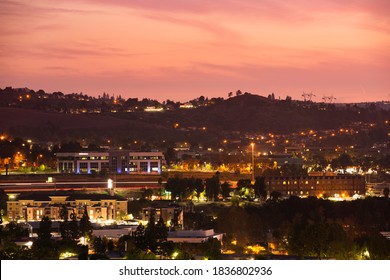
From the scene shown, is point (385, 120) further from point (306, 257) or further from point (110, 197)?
point (306, 257)

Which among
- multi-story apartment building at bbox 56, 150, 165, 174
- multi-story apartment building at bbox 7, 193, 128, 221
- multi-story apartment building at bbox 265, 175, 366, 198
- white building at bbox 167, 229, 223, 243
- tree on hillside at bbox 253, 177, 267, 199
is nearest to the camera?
white building at bbox 167, 229, 223, 243

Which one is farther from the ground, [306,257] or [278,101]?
[278,101]

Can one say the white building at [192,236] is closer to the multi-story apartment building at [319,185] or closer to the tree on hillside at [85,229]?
the tree on hillside at [85,229]

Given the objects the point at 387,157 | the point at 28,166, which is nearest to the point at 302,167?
the point at 387,157

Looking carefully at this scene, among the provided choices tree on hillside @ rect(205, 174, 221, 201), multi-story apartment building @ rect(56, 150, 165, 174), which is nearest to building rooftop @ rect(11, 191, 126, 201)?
tree on hillside @ rect(205, 174, 221, 201)

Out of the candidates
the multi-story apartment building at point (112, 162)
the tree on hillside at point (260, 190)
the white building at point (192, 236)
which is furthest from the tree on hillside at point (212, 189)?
the white building at point (192, 236)

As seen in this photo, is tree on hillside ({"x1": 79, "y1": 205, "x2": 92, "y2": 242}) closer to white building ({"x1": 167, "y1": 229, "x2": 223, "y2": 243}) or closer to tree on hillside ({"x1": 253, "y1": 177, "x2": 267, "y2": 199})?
white building ({"x1": 167, "y1": 229, "x2": 223, "y2": 243})

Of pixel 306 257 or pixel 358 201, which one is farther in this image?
pixel 358 201
